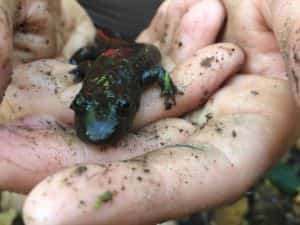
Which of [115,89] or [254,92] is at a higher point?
[254,92]

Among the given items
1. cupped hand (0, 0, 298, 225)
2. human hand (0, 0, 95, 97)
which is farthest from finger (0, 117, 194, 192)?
human hand (0, 0, 95, 97)

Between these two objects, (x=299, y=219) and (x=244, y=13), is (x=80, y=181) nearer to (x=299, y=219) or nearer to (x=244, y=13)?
(x=244, y=13)

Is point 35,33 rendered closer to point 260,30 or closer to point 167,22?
point 167,22

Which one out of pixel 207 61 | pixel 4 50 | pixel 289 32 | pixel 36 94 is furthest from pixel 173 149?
pixel 36 94

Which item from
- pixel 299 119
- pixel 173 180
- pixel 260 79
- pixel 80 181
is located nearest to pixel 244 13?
pixel 260 79

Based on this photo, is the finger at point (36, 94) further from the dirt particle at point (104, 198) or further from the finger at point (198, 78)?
the dirt particle at point (104, 198)

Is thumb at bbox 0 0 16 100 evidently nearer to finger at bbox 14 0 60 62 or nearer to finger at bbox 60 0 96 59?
finger at bbox 14 0 60 62
